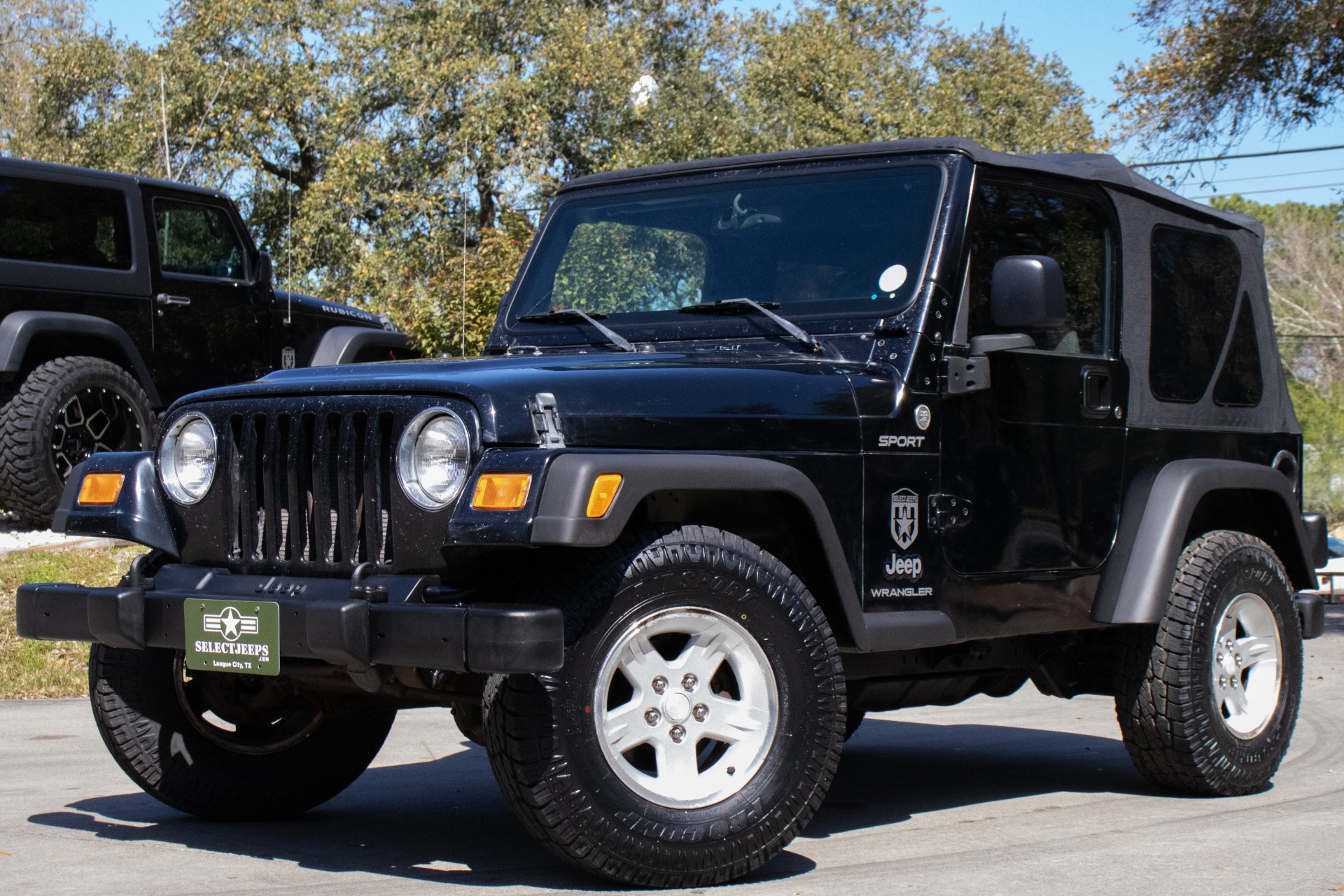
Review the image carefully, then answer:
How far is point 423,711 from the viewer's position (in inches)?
346

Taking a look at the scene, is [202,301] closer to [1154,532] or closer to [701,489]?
[1154,532]

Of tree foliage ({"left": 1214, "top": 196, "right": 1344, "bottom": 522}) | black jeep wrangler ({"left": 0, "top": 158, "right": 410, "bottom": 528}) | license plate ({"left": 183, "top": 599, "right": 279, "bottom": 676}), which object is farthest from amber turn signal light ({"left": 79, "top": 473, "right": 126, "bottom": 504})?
tree foliage ({"left": 1214, "top": 196, "right": 1344, "bottom": 522})

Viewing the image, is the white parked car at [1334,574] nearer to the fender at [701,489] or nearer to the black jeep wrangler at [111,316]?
the black jeep wrangler at [111,316]

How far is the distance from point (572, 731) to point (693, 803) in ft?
1.46

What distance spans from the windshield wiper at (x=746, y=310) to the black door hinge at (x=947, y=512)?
A: 0.61m

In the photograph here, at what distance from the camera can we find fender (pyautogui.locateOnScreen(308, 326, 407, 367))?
503 inches

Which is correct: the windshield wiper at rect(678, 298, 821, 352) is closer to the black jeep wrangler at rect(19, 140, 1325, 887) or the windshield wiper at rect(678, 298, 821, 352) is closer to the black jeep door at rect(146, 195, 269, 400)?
the black jeep wrangler at rect(19, 140, 1325, 887)

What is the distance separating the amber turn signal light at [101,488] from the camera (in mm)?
4957

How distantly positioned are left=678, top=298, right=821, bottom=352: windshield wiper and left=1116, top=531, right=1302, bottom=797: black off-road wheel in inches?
71.2

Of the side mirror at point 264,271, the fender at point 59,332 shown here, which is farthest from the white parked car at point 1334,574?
the fender at point 59,332

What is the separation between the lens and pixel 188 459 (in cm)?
493

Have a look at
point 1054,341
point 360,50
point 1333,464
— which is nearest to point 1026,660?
point 1054,341

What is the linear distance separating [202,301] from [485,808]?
7458 mm

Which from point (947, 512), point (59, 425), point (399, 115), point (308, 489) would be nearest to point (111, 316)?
point (59, 425)
